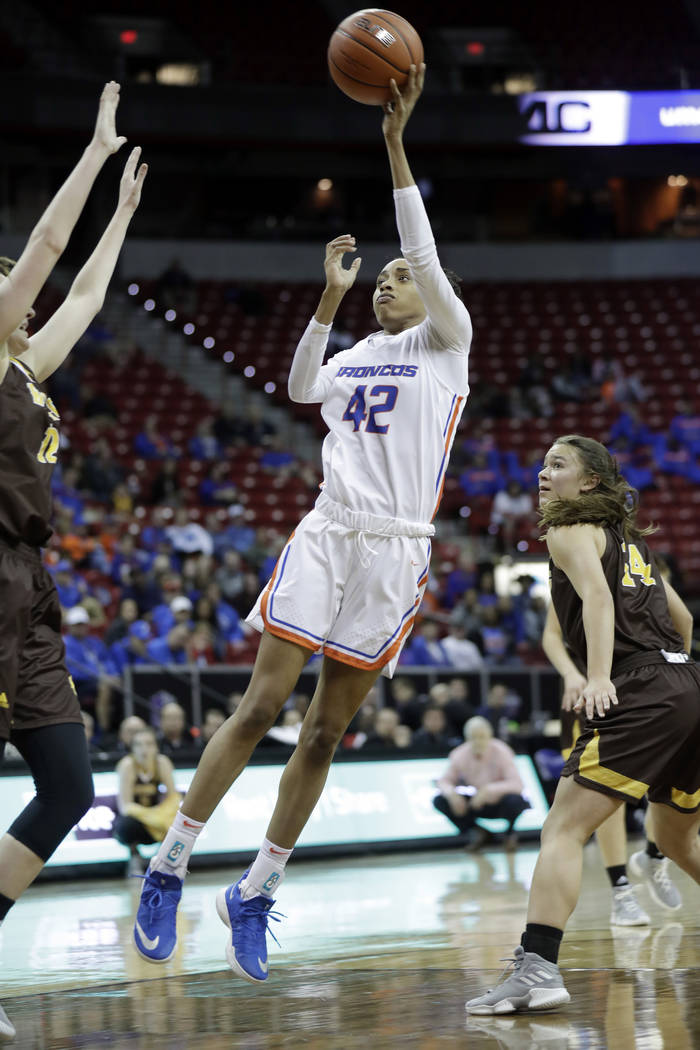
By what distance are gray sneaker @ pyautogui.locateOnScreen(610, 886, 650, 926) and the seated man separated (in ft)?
13.8

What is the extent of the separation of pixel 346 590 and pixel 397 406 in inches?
27.5

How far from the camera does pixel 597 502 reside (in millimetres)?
4844

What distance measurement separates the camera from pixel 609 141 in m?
19.9

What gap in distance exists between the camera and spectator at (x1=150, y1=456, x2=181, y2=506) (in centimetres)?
1688

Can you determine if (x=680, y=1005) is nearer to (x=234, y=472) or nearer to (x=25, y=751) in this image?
(x=25, y=751)

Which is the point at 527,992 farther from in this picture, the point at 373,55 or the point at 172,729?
the point at 172,729


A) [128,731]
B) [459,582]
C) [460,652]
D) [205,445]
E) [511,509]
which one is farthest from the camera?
[205,445]

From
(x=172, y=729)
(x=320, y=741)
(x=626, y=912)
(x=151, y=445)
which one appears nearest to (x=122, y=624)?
(x=172, y=729)

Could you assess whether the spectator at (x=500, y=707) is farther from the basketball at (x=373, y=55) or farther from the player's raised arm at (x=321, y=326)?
the basketball at (x=373, y=55)

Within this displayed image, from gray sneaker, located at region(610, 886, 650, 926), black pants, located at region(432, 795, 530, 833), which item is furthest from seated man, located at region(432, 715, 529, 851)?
gray sneaker, located at region(610, 886, 650, 926)

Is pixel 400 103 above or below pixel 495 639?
above

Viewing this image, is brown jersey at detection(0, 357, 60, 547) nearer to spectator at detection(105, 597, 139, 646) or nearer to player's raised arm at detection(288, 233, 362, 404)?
player's raised arm at detection(288, 233, 362, 404)

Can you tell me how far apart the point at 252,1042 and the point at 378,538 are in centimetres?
176

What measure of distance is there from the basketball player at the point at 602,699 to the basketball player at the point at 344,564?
1.71 feet
